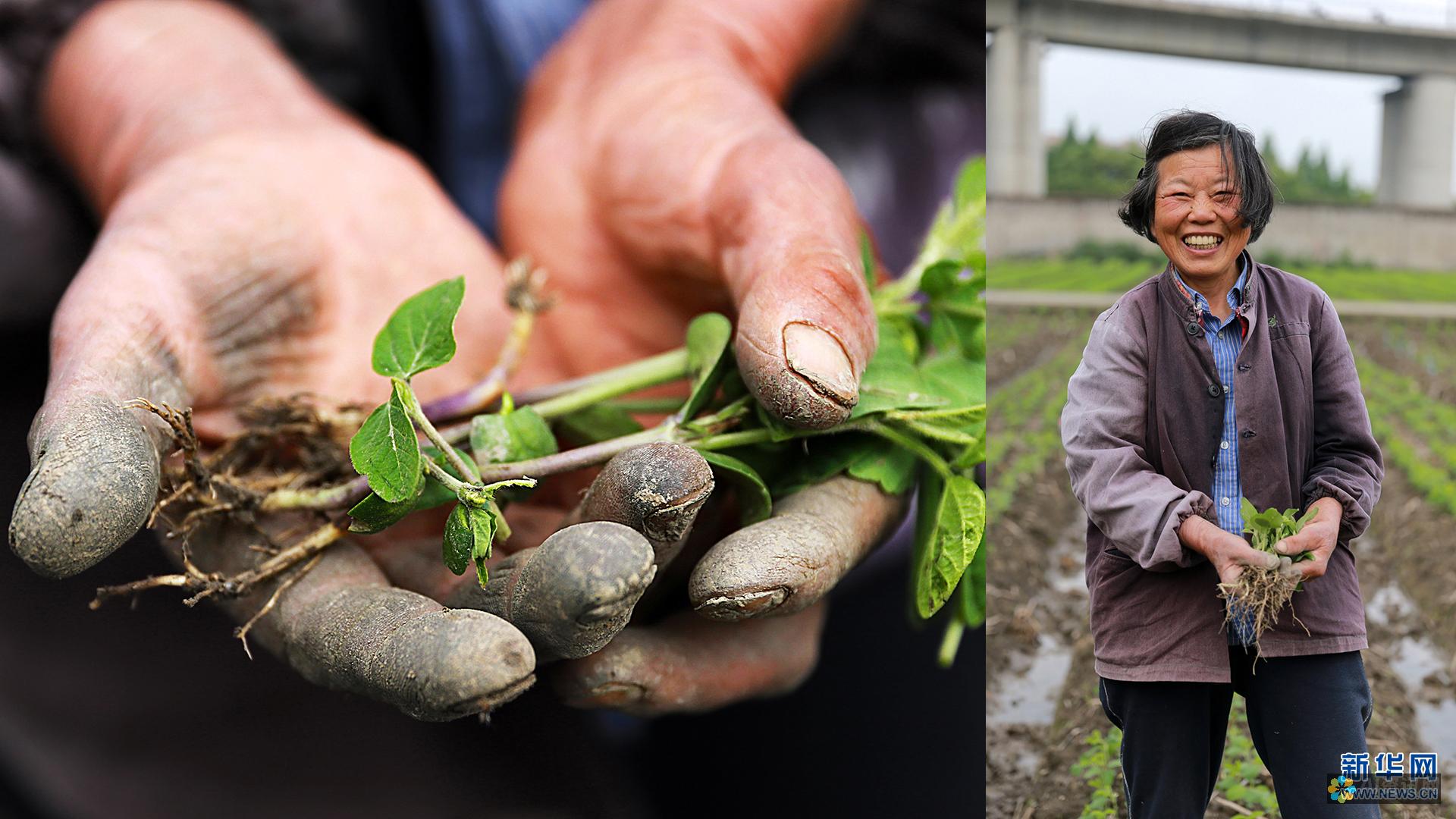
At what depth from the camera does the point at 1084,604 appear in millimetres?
1060

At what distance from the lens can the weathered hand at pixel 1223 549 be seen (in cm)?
76

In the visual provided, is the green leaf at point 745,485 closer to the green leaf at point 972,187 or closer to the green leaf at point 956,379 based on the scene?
the green leaf at point 956,379

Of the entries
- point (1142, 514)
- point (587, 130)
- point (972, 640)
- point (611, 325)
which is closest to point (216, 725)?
point (611, 325)

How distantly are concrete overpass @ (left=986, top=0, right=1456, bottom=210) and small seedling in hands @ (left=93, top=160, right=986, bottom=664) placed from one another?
24 cm

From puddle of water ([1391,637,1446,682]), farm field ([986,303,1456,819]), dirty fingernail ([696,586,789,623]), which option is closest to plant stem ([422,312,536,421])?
dirty fingernail ([696,586,789,623])

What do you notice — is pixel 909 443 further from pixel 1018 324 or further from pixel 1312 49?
pixel 1312 49

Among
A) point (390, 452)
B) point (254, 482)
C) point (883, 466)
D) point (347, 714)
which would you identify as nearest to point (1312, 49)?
point (883, 466)

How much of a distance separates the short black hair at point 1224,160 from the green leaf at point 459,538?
0.61m

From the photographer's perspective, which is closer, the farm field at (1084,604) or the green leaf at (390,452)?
the green leaf at (390,452)

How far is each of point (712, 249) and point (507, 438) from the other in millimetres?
301

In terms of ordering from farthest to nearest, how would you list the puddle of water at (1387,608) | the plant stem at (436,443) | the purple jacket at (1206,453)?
the puddle of water at (1387,608)
the purple jacket at (1206,453)
the plant stem at (436,443)

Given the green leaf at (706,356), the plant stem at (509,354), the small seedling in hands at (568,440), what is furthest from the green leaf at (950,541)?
the plant stem at (509,354)

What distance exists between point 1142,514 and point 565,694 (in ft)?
1.61

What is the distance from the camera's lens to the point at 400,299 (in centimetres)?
110
